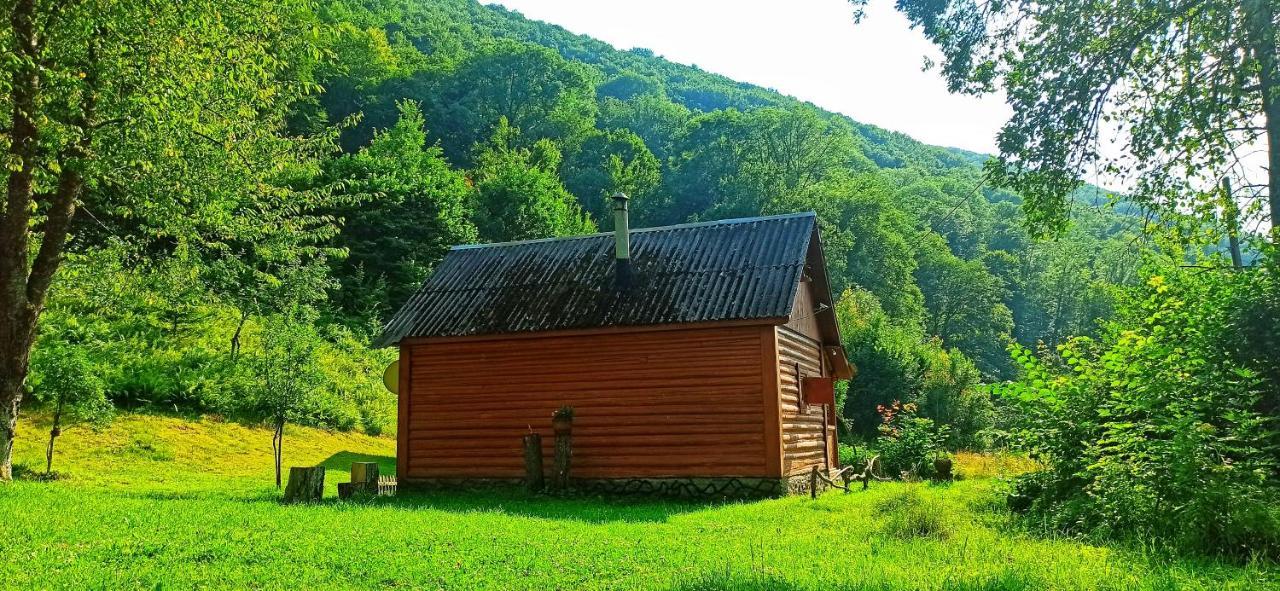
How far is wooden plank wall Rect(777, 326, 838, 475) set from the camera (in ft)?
53.3

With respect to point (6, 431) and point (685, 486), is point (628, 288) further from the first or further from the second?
point (6, 431)

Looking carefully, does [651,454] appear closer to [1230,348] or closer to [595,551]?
[595,551]

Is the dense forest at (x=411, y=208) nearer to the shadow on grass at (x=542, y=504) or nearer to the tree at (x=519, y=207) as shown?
the tree at (x=519, y=207)

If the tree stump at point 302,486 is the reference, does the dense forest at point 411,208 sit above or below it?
above

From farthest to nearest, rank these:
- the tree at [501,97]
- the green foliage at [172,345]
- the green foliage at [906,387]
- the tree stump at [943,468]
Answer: the tree at [501,97]
the green foliage at [906,387]
the tree stump at [943,468]
the green foliage at [172,345]

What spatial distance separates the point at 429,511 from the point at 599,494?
4.37 m

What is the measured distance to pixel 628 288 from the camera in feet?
56.5

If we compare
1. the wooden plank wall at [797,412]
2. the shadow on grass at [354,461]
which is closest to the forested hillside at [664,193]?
the shadow on grass at [354,461]

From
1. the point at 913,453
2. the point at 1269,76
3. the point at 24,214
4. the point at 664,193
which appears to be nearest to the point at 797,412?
the point at 913,453

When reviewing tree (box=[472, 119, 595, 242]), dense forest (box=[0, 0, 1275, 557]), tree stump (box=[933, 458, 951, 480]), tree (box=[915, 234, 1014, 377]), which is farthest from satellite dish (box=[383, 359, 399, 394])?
tree (box=[915, 234, 1014, 377])

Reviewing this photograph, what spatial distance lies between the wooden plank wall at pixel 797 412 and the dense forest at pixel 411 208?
13.6 ft

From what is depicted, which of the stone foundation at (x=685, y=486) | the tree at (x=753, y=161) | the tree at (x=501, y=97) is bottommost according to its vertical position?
the stone foundation at (x=685, y=486)

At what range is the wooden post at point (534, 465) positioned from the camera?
1598 cm

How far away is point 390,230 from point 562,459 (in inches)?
1088
